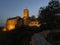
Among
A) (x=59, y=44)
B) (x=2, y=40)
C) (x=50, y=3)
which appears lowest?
(x=2, y=40)

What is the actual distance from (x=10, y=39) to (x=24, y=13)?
34.8m

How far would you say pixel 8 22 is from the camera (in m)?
60.2

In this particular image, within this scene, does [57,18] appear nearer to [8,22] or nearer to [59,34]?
[59,34]

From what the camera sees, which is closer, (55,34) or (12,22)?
(55,34)

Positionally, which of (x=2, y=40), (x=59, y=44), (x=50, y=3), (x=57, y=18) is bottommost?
(x=2, y=40)

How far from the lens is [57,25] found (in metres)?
5.06

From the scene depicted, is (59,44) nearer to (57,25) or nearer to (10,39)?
(57,25)

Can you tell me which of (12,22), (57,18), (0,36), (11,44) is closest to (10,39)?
(11,44)

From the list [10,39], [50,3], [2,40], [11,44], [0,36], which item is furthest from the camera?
[0,36]

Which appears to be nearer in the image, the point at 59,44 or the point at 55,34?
the point at 59,44

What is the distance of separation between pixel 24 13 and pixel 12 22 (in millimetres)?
5307

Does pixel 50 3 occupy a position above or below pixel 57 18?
above

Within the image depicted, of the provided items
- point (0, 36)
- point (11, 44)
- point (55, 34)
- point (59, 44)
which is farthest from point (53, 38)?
point (0, 36)

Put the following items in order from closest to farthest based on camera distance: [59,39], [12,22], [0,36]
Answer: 1. [59,39]
2. [0,36]
3. [12,22]
